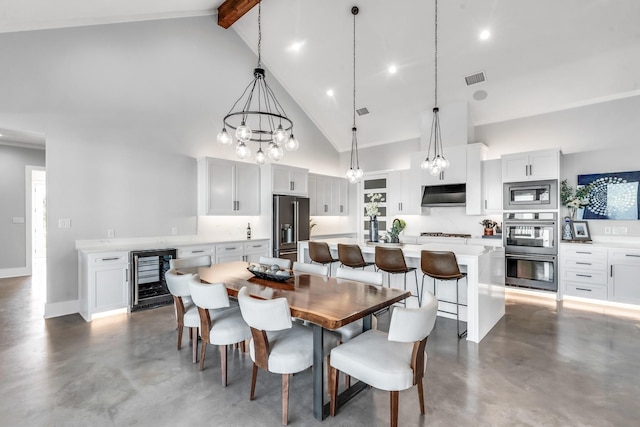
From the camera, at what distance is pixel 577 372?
8.69ft

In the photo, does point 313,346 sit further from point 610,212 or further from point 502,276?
point 610,212

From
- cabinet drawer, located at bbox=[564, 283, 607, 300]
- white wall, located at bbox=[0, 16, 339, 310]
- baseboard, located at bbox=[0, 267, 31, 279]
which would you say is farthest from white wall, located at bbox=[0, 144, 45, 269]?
cabinet drawer, located at bbox=[564, 283, 607, 300]

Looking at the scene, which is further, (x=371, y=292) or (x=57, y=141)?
(x=57, y=141)

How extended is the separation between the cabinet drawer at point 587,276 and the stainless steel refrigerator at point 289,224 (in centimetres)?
435

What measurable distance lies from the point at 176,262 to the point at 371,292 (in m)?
2.22

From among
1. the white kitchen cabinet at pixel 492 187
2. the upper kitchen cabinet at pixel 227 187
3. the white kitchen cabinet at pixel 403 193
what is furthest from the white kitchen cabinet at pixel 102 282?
the white kitchen cabinet at pixel 492 187

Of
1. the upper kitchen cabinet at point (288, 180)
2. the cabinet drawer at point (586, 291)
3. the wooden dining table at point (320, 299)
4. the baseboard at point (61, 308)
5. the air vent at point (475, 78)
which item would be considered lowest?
the baseboard at point (61, 308)

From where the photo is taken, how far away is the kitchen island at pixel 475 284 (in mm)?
3283

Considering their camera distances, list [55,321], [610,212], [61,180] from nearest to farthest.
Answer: [55,321] → [61,180] → [610,212]

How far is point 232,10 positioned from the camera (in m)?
4.99

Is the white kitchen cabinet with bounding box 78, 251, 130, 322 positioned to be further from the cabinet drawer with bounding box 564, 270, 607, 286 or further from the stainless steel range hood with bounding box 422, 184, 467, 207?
the cabinet drawer with bounding box 564, 270, 607, 286

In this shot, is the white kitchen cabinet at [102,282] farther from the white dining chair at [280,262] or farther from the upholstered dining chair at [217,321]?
the upholstered dining chair at [217,321]

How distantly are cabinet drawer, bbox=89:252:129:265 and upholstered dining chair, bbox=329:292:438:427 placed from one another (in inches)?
137

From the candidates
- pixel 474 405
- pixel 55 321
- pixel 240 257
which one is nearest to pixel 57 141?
pixel 55 321
